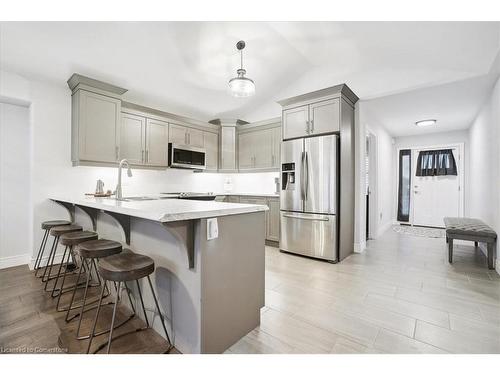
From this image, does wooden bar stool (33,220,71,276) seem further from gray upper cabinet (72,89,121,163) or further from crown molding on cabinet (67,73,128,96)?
crown molding on cabinet (67,73,128,96)

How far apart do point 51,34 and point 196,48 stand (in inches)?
64.3

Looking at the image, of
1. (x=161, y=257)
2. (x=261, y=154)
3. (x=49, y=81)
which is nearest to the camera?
(x=161, y=257)

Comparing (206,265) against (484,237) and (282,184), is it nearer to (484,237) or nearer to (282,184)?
(282,184)

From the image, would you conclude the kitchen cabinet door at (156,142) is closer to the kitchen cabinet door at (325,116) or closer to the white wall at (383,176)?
the kitchen cabinet door at (325,116)

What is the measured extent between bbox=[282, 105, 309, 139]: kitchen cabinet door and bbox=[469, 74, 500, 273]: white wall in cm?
234

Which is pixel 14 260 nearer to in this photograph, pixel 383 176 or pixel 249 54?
pixel 249 54

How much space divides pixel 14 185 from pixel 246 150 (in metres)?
3.68

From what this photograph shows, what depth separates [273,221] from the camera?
4.28m

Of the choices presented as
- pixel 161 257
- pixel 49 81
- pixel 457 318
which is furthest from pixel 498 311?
pixel 49 81

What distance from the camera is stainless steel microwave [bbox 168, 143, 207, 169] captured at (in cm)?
420

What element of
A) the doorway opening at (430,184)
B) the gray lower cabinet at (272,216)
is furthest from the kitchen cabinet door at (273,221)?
the doorway opening at (430,184)

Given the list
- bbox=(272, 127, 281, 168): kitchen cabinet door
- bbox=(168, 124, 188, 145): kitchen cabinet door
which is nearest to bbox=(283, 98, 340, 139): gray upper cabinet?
bbox=(272, 127, 281, 168): kitchen cabinet door

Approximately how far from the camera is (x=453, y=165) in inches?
230

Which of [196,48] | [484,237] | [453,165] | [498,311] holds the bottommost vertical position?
[498,311]
